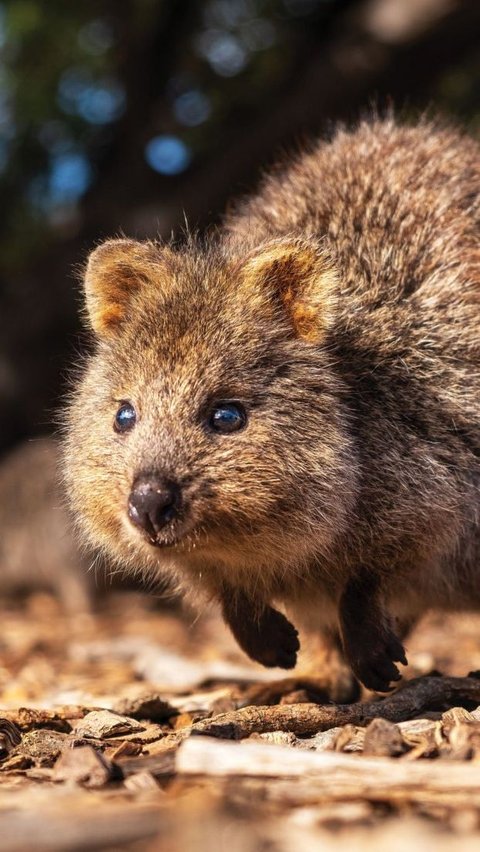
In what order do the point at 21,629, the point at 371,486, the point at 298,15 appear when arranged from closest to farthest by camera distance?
the point at 371,486 → the point at 21,629 → the point at 298,15

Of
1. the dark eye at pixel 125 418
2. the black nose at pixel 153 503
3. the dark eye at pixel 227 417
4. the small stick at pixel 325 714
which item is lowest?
the small stick at pixel 325 714

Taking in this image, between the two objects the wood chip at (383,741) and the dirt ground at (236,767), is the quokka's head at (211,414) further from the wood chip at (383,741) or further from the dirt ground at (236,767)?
the wood chip at (383,741)

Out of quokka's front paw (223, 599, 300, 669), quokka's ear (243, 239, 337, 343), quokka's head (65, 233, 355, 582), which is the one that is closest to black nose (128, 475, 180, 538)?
quokka's head (65, 233, 355, 582)

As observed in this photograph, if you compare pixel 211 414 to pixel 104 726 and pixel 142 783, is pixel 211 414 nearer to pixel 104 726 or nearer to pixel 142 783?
→ pixel 104 726

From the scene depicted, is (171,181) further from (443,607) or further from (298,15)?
(443,607)

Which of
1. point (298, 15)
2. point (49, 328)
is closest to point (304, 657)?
point (49, 328)

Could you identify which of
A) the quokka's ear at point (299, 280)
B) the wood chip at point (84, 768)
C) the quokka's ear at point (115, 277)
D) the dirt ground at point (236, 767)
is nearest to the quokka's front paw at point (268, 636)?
the dirt ground at point (236, 767)

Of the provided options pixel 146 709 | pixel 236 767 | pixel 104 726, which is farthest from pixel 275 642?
pixel 236 767

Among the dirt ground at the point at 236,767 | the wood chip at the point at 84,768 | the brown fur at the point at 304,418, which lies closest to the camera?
the dirt ground at the point at 236,767
